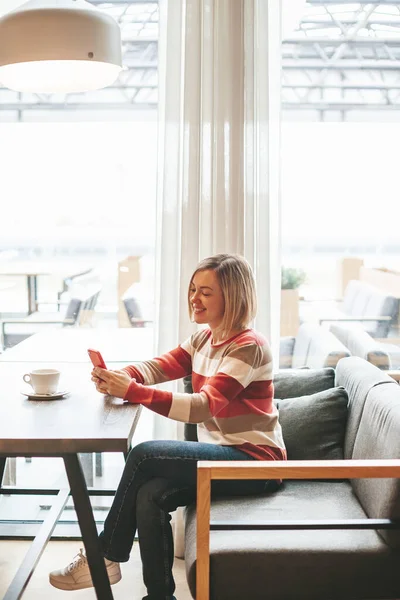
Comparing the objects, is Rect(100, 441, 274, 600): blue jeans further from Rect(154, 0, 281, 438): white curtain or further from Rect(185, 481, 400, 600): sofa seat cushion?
Rect(154, 0, 281, 438): white curtain

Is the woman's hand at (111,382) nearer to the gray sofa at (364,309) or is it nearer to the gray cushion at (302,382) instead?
the gray cushion at (302,382)

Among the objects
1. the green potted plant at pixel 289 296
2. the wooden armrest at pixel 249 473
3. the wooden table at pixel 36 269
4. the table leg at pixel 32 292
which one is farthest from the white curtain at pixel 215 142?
the wooden armrest at pixel 249 473

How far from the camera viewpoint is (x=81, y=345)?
3.19 m

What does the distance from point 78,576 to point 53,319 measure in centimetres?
122

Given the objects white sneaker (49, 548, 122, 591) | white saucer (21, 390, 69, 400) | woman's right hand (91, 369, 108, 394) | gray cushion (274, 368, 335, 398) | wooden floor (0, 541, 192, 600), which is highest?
woman's right hand (91, 369, 108, 394)

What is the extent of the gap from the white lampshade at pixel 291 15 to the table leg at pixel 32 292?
4.60 feet

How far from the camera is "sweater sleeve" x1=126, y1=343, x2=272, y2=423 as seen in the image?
2.13 metres

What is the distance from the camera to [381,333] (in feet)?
10.3

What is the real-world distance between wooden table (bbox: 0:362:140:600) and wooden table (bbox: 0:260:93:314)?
78 cm

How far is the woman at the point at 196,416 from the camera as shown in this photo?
83.0 inches

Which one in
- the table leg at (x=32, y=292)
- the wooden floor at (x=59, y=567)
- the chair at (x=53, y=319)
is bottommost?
the wooden floor at (x=59, y=567)

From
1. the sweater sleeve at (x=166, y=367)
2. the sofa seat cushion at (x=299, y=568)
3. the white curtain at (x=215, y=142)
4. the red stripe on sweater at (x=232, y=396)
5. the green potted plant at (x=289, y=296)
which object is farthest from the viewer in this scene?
the green potted plant at (x=289, y=296)

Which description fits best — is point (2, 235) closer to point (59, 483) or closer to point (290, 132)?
point (59, 483)

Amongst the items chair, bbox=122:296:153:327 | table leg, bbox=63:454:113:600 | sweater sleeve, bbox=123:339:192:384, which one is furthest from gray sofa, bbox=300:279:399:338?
table leg, bbox=63:454:113:600
